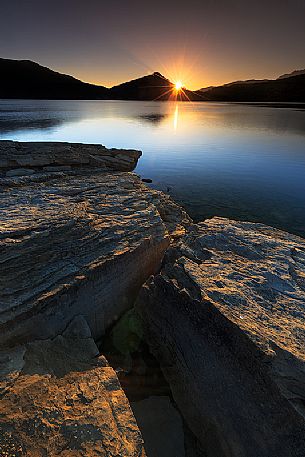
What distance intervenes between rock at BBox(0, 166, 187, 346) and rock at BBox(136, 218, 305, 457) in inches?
42.1

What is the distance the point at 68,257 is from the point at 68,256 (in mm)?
32

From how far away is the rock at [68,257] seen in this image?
636 cm

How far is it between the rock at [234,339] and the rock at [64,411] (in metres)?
1.58

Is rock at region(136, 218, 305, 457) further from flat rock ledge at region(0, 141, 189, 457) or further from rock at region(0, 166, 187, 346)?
flat rock ledge at region(0, 141, 189, 457)

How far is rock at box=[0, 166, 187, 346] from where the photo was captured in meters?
6.36

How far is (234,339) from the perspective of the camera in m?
5.25

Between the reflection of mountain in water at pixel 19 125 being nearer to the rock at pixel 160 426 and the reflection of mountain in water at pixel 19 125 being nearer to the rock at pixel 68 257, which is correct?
the rock at pixel 68 257

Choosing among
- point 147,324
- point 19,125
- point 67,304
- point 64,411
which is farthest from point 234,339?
point 19,125

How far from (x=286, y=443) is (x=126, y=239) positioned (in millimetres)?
5929

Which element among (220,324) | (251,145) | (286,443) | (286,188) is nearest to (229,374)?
(220,324)

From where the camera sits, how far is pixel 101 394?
513 centimetres

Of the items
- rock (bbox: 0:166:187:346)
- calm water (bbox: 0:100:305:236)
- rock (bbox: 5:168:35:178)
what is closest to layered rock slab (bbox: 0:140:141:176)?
rock (bbox: 5:168:35:178)

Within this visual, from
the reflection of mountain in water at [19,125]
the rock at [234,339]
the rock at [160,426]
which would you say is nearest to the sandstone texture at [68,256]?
the rock at [234,339]

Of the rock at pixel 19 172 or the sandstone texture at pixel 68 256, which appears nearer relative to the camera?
the sandstone texture at pixel 68 256
